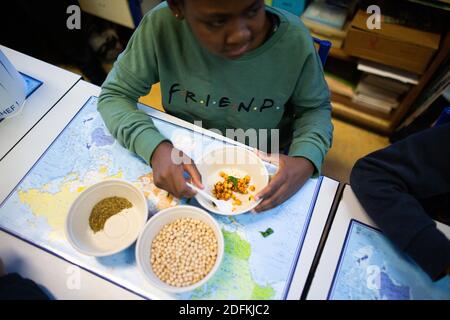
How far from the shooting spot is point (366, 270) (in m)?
0.64

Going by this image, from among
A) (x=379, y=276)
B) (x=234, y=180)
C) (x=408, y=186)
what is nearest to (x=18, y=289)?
(x=234, y=180)

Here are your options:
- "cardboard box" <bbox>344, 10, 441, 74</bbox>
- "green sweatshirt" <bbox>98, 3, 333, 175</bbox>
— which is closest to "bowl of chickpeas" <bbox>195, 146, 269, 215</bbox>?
"green sweatshirt" <bbox>98, 3, 333, 175</bbox>

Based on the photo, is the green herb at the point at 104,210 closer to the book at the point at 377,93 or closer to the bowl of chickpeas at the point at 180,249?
the bowl of chickpeas at the point at 180,249

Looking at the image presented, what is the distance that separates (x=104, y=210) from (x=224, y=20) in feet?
1.61

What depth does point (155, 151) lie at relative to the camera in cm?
73

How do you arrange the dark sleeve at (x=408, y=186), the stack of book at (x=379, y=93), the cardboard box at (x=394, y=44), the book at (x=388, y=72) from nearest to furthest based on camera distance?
the dark sleeve at (x=408, y=186) → the cardboard box at (x=394, y=44) → the book at (x=388, y=72) → the stack of book at (x=379, y=93)

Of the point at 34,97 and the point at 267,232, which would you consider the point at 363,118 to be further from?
the point at 34,97

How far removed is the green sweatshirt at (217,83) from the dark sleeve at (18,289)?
14.0 inches

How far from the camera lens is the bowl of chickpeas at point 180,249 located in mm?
604

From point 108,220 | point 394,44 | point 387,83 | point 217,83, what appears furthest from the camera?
point 387,83

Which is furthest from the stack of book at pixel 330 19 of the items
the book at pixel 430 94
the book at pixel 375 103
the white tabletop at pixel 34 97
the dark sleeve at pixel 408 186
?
the white tabletop at pixel 34 97
